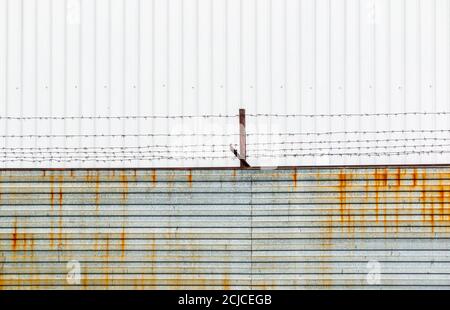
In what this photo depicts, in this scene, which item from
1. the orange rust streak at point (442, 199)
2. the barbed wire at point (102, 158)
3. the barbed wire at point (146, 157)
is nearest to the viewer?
the orange rust streak at point (442, 199)

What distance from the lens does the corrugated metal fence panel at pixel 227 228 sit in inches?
272

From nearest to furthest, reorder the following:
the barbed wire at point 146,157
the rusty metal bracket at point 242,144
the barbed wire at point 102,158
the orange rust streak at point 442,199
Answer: the orange rust streak at point 442,199 → the rusty metal bracket at point 242,144 → the barbed wire at point 146,157 → the barbed wire at point 102,158

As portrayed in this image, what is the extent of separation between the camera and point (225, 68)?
805 centimetres

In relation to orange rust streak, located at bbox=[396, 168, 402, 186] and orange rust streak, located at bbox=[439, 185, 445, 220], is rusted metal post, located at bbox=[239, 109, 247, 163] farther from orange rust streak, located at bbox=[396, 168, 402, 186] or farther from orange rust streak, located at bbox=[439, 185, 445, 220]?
orange rust streak, located at bbox=[439, 185, 445, 220]

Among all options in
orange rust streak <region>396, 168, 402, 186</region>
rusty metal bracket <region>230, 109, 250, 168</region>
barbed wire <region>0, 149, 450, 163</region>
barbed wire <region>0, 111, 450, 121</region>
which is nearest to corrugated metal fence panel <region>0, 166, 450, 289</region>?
orange rust streak <region>396, 168, 402, 186</region>

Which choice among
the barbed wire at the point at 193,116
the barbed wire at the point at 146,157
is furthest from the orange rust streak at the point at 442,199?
the barbed wire at the point at 193,116

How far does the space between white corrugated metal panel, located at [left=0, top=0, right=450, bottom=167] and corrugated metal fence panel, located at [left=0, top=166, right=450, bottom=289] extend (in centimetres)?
86

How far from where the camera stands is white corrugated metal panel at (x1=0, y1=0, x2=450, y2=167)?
793 cm

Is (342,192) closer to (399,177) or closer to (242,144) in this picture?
(399,177)

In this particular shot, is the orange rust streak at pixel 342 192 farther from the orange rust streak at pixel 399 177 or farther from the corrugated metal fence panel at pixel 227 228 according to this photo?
the orange rust streak at pixel 399 177

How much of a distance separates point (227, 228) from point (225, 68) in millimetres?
2052

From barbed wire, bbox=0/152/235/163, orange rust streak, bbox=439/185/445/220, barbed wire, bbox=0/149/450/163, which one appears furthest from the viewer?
barbed wire, bbox=0/152/235/163

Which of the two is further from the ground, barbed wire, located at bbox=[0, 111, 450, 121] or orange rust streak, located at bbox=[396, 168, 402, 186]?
barbed wire, located at bbox=[0, 111, 450, 121]

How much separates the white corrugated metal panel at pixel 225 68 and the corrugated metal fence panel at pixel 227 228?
86 cm
